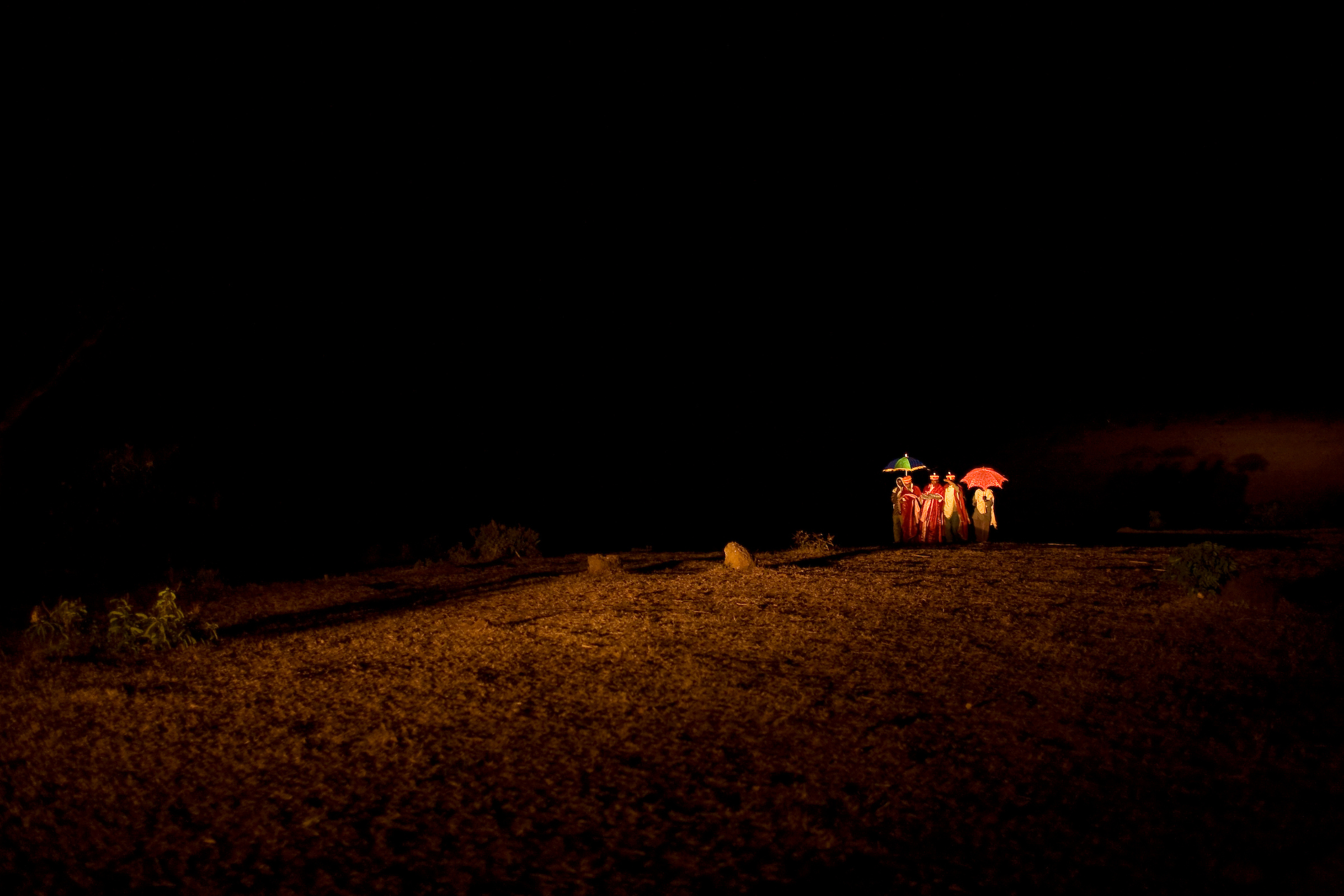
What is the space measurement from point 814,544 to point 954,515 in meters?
2.73

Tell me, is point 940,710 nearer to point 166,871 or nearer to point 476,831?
point 476,831

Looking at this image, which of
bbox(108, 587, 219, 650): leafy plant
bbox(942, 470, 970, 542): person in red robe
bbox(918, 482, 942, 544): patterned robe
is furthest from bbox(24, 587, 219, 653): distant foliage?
bbox(942, 470, 970, 542): person in red robe

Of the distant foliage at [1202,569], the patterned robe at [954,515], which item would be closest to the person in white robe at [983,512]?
the patterned robe at [954,515]

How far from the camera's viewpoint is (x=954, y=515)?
17.0m

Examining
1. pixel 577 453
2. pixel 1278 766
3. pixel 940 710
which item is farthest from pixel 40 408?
pixel 577 453

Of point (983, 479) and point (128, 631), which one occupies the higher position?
point (983, 479)

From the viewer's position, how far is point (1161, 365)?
115ft

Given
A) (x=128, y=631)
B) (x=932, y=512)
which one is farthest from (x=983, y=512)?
(x=128, y=631)

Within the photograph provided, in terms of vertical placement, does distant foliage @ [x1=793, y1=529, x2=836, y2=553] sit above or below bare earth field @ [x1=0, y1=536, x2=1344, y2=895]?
above

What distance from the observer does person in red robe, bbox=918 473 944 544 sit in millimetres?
16953

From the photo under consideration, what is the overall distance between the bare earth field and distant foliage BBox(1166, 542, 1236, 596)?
44cm

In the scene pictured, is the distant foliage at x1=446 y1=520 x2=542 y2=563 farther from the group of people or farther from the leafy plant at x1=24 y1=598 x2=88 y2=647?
the leafy plant at x1=24 y1=598 x2=88 y2=647

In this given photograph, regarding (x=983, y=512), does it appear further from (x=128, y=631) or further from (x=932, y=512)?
(x=128, y=631)

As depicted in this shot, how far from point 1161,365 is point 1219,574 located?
2893 centimetres
